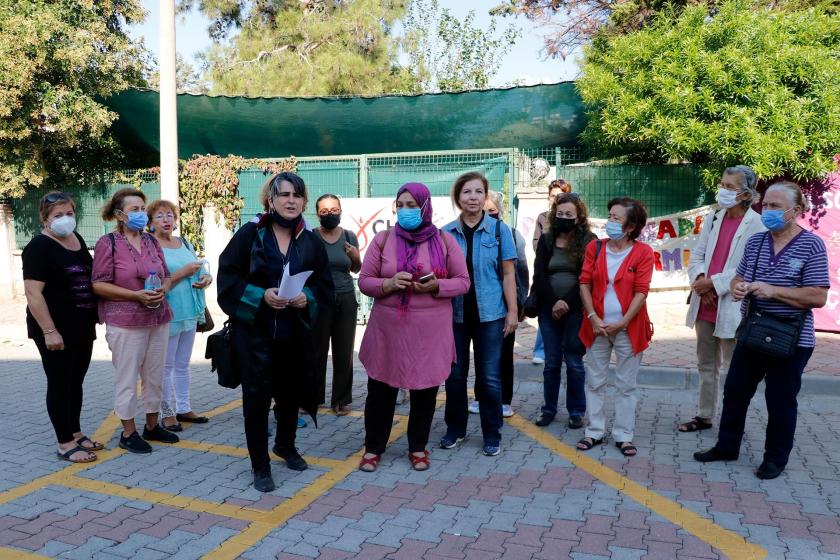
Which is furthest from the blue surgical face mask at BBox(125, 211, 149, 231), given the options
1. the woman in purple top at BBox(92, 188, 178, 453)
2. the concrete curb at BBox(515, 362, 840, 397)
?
the concrete curb at BBox(515, 362, 840, 397)

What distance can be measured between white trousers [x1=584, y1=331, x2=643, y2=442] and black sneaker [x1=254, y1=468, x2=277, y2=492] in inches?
89.0

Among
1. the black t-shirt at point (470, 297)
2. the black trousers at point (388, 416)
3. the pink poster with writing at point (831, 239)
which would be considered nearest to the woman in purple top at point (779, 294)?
the black t-shirt at point (470, 297)

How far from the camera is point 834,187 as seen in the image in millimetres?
8500

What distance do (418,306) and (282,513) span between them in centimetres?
146

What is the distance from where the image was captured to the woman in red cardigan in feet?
16.1

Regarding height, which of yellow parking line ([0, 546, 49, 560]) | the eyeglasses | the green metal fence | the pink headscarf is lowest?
yellow parking line ([0, 546, 49, 560])

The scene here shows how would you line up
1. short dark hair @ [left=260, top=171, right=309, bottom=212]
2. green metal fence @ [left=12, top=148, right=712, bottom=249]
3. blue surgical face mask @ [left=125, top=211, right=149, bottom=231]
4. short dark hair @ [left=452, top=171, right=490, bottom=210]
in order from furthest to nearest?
green metal fence @ [left=12, top=148, right=712, bottom=249]
short dark hair @ [left=452, top=171, right=490, bottom=210]
blue surgical face mask @ [left=125, top=211, right=149, bottom=231]
short dark hair @ [left=260, top=171, right=309, bottom=212]

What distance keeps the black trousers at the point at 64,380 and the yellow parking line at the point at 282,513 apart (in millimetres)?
1798

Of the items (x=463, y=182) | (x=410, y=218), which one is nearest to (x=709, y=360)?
(x=463, y=182)

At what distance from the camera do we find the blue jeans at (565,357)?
5.55 meters

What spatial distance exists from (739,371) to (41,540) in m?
4.22

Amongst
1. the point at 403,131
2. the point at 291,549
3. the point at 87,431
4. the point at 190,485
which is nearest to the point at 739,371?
the point at 291,549

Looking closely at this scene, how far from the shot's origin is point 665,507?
410cm

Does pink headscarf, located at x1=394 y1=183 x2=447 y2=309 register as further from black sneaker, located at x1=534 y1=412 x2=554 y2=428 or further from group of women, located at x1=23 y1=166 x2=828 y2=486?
black sneaker, located at x1=534 y1=412 x2=554 y2=428
